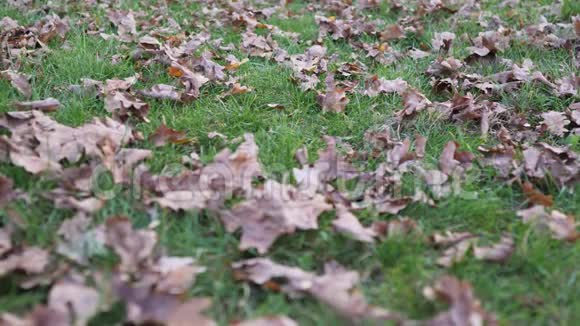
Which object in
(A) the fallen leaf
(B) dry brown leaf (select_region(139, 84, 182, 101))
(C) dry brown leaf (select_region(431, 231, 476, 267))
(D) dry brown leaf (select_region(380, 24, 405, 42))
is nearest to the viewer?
(C) dry brown leaf (select_region(431, 231, 476, 267))

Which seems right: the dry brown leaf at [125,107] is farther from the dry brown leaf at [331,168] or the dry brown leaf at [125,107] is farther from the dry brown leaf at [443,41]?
the dry brown leaf at [443,41]

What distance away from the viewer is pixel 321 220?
7.45 ft

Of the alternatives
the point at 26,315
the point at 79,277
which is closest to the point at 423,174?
the point at 79,277

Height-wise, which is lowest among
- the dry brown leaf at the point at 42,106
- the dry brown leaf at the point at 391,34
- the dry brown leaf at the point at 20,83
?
the dry brown leaf at the point at 391,34

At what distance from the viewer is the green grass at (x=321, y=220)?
1.90 m

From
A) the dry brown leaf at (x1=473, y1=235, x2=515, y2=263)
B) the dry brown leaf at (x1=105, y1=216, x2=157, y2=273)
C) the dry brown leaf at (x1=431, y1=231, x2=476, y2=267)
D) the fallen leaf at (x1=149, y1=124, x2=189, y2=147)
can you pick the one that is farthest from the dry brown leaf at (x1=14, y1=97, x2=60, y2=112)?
the dry brown leaf at (x1=473, y1=235, x2=515, y2=263)

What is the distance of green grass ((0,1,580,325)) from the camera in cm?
190

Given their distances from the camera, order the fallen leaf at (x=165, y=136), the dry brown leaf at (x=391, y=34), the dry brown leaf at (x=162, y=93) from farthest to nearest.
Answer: the dry brown leaf at (x=391, y=34) < the dry brown leaf at (x=162, y=93) < the fallen leaf at (x=165, y=136)

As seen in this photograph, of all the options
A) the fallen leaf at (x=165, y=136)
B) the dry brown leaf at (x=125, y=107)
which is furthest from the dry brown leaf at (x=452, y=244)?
the dry brown leaf at (x=125, y=107)

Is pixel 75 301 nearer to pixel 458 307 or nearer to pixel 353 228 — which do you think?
pixel 353 228

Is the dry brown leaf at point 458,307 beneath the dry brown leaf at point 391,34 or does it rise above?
above

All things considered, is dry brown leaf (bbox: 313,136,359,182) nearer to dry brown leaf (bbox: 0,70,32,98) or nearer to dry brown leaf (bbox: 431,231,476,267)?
dry brown leaf (bbox: 431,231,476,267)

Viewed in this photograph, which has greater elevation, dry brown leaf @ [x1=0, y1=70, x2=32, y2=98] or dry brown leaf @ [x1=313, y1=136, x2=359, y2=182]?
dry brown leaf @ [x1=0, y1=70, x2=32, y2=98]

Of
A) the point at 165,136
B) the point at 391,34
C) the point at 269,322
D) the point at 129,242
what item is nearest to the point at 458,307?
the point at 269,322
